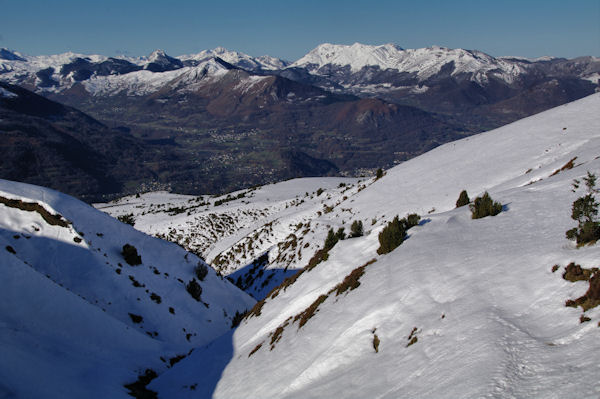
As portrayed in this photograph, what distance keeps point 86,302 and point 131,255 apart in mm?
8625

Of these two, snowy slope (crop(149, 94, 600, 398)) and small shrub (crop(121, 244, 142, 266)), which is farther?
small shrub (crop(121, 244, 142, 266))

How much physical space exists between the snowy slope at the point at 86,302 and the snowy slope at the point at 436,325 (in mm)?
3673

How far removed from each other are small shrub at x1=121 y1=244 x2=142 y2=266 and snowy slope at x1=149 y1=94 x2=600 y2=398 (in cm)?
1141

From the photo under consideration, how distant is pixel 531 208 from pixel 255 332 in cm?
1714

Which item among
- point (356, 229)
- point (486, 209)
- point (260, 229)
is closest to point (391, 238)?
point (486, 209)

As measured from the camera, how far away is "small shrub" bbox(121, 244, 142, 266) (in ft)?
98.1

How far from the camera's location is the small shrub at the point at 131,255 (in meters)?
29.9

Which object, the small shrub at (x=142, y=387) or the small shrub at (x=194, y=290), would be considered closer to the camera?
the small shrub at (x=142, y=387)

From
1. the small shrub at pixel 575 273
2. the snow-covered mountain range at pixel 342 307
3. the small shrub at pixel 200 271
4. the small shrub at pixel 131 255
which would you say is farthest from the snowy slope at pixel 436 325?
the small shrub at pixel 131 255

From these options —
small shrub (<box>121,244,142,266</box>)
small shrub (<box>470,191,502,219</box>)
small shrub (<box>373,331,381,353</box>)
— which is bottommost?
small shrub (<box>373,331,381,353</box>)

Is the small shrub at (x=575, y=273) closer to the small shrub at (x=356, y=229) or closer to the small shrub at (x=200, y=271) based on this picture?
the small shrub at (x=356, y=229)

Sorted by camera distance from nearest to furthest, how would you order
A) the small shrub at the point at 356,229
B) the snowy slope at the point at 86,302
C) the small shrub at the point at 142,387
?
the snowy slope at the point at 86,302, the small shrub at the point at 142,387, the small shrub at the point at 356,229

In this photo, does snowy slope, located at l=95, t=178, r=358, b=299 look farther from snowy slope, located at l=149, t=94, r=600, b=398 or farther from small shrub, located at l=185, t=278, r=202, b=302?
snowy slope, located at l=149, t=94, r=600, b=398

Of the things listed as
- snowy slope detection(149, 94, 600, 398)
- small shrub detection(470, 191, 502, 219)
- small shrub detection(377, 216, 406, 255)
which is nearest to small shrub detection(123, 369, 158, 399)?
snowy slope detection(149, 94, 600, 398)
